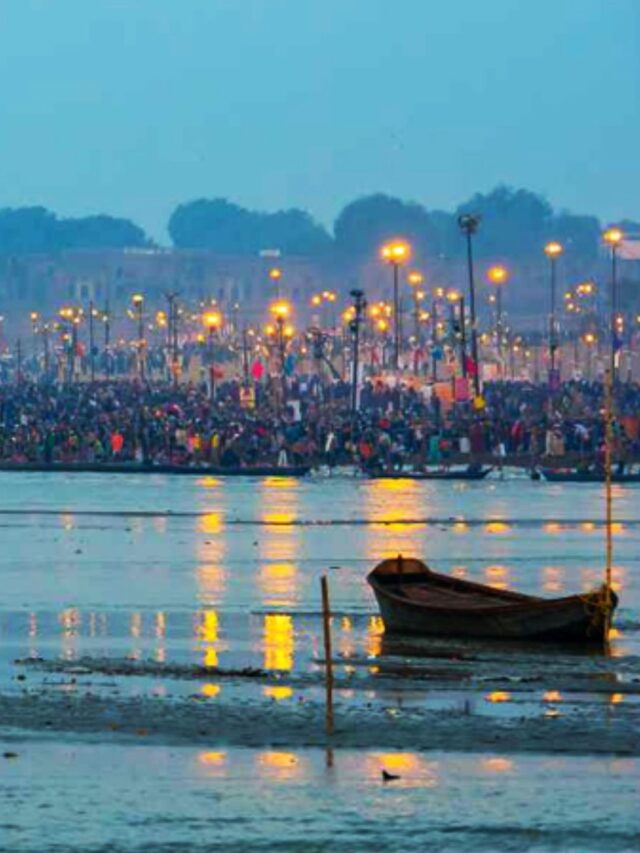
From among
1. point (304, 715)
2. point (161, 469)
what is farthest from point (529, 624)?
point (161, 469)

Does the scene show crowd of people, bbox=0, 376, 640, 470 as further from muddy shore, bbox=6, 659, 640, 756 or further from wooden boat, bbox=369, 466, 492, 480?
muddy shore, bbox=6, 659, 640, 756

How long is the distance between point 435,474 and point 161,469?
7401 millimetres

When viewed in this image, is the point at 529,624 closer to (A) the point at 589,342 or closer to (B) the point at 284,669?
(B) the point at 284,669

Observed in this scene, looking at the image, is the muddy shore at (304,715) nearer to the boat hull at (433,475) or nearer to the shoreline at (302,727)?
the shoreline at (302,727)

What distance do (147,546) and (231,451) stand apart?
2837 centimetres

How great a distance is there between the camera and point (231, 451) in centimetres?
7281

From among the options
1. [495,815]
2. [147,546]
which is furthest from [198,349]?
[495,815]

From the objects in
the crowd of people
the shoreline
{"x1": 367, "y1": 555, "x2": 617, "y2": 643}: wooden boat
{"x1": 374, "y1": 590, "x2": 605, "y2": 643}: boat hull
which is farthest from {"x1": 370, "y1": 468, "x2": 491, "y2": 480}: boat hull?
the shoreline

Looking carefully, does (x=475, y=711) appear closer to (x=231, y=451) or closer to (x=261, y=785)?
(x=261, y=785)

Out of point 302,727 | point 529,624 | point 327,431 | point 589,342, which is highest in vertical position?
point 589,342

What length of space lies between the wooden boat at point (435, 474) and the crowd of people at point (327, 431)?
0.33 metres

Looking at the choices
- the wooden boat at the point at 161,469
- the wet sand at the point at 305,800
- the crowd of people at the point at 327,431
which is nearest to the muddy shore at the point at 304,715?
the wet sand at the point at 305,800

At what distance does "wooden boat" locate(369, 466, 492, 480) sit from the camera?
69812 mm

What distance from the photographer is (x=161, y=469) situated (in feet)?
242
